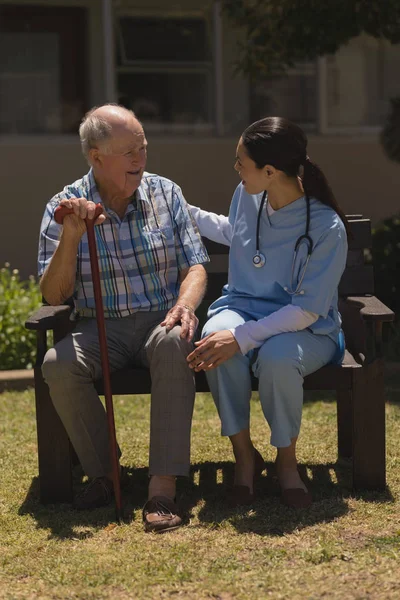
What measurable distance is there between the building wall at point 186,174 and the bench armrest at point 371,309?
17.0ft

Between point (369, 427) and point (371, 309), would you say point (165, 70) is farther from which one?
point (369, 427)

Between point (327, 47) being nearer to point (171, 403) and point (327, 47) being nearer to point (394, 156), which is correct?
point (394, 156)

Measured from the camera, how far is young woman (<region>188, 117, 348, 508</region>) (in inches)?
153

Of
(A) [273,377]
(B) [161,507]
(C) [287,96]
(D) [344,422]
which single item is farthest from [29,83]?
(B) [161,507]

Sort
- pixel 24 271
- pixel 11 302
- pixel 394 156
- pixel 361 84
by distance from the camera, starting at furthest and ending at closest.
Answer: pixel 361 84, pixel 24 271, pixel 394 156, pixel 11 302

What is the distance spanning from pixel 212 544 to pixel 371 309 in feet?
3.94

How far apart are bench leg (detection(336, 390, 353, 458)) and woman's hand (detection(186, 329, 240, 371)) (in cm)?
91

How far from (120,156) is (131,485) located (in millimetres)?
1384

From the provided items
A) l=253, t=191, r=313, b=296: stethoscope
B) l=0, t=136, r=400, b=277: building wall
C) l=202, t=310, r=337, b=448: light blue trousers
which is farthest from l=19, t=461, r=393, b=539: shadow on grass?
l=0, t=136, r=400, b=277: building wall

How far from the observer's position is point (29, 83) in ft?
31.4

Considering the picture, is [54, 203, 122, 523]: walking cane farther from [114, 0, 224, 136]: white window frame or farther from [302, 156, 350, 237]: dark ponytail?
[114, 0, 224, 136]: white window frame

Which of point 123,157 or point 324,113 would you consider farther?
point 324,113

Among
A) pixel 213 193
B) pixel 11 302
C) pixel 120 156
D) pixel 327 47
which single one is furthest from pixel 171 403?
pixel 213 193

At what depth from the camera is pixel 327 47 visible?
7344 mm
